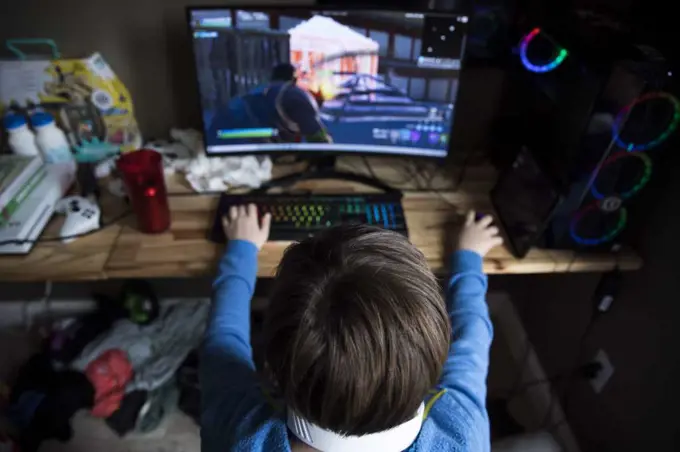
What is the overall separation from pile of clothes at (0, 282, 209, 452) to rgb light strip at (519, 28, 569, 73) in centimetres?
125

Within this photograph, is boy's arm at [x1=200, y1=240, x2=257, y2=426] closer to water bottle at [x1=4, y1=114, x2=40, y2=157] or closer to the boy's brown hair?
the boy's brown hair

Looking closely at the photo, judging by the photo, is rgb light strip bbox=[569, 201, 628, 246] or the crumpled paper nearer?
rgb light strip bbox=[569, 201, 628, 246]

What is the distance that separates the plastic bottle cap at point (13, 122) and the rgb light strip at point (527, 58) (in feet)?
3.97

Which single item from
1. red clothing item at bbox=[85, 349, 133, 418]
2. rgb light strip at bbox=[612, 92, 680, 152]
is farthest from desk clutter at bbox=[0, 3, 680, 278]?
red clothing item at bbox=[85, 349, 133, 418]

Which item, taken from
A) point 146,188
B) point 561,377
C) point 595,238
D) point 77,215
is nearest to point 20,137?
point 77,215

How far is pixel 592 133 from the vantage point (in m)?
1.04

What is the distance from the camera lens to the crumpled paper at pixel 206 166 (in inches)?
52.4

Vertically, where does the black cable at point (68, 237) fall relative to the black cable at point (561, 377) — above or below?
above

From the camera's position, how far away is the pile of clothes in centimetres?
152

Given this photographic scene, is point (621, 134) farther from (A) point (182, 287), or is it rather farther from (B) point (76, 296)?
(B) point (76, 296)

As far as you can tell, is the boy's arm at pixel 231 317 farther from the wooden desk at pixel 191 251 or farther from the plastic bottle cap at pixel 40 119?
the plastic bottle cap at pixel 40 119

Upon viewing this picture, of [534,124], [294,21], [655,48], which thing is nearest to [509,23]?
[534,124]

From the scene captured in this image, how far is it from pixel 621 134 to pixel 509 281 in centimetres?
93

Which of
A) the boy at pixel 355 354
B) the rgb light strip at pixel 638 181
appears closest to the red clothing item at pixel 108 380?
the boy at pixel 355 354
